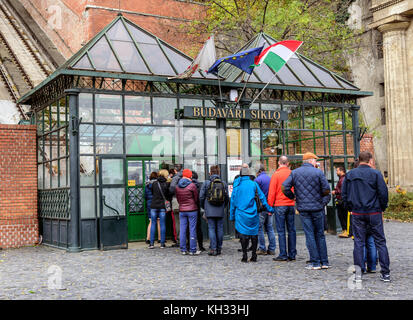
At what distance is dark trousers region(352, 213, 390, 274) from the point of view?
744cm

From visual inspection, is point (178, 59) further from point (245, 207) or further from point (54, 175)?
point (245, 207)

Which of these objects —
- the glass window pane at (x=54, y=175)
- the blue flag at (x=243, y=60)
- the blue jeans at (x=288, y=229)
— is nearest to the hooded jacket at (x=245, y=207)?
the blue jeans at (x=288, y=229)

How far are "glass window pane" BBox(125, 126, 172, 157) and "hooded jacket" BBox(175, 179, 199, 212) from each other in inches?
97.0

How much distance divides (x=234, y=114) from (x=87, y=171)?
13.8ft

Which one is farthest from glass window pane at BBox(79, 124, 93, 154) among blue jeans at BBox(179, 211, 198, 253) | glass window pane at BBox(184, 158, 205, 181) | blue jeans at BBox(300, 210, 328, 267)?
blue jeans at BBox(300, 210, 328, 267)

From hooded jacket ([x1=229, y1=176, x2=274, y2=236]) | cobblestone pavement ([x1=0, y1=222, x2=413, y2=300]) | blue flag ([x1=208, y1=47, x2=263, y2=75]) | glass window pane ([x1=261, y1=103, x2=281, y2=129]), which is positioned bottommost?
cobblestone pavement ([x1=0, y1=222, x2=413, y2=300])

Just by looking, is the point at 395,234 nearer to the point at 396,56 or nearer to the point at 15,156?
the point at 15,156

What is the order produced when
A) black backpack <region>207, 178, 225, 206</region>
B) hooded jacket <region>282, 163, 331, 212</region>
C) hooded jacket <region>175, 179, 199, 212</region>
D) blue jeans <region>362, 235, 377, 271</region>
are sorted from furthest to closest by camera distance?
hooded jacket <region>175, 179, 199, 212</region> → black backpack <region>207, 178, 225, 206</region> → hooded jacket <region>282, 163, 331, 212</region> → blue jeans <region>362, 235, 377, 271</region>

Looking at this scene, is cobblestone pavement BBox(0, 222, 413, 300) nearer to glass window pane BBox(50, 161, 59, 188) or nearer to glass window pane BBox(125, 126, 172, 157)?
glass window pane BBox(50, 161, 59, 188)

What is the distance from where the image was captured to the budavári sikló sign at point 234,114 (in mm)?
12992

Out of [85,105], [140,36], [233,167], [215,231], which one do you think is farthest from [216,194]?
[140,36]

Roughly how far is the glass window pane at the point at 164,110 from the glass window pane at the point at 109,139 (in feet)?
3.25

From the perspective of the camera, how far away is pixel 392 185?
26422mm
